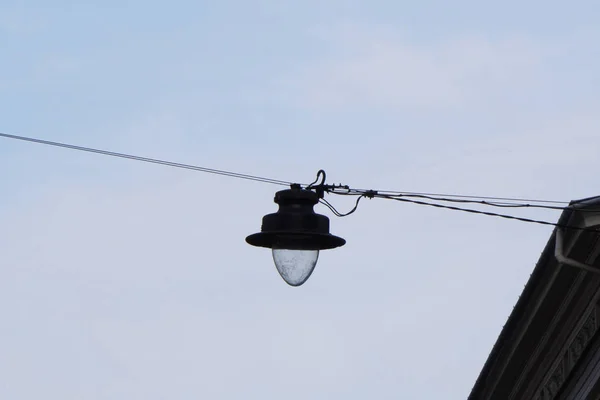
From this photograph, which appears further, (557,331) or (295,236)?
(557,331)

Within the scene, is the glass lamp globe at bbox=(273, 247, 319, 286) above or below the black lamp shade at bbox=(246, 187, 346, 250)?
below

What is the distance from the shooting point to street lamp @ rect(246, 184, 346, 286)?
9.23 m

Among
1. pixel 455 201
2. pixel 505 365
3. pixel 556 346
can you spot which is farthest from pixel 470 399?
pixel 455 201

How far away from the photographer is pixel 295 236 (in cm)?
927

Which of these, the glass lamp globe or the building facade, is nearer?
the glass lamp globe

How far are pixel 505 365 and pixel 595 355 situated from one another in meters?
2.25

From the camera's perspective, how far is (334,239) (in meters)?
9.34

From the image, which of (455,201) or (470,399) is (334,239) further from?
(470,399)

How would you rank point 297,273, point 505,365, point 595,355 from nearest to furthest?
point 297,273 < point 595,355 < point 505,365

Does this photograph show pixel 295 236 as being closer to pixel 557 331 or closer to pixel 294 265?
pixel 294 265

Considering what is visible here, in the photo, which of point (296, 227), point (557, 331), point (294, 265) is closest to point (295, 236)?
point (296, 227)

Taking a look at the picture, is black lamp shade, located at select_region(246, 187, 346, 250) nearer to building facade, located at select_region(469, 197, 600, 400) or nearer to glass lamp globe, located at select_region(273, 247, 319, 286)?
glass lamp globe, located at select_region(273, 247, 319, 286)

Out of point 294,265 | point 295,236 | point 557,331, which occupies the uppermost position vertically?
point 295,236

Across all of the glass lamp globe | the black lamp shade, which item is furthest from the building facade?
the glass lamp globe
